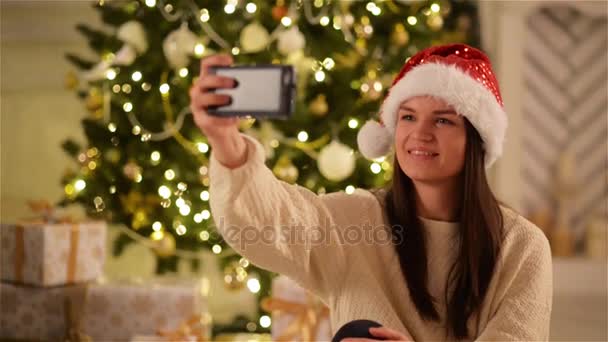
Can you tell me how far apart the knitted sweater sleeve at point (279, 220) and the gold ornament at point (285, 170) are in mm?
1258

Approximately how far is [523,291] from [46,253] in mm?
1825

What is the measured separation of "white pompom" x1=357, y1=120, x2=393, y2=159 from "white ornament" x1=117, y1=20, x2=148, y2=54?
5.05 ft

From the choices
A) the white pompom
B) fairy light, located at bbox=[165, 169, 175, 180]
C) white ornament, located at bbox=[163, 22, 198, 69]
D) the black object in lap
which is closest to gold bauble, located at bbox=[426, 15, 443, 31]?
white ornament, located at bbox=[163, 22, 198, 69]

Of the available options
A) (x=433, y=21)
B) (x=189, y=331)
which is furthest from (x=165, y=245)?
(x=433, y=21)

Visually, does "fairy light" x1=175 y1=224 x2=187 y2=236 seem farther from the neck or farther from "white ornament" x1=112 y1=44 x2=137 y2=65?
the neck

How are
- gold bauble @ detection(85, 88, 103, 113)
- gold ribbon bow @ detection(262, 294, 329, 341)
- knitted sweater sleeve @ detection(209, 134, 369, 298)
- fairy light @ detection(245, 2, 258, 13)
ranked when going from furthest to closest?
gold bauble @ detection(85, 88, 103, 113) < fairy light @ detection(245, 2, 258, 13) < gold ribbon bow @ detection(262, 294, 329, 341) < knitted sweater sleeve @ detection(209, 134, 369, 298)

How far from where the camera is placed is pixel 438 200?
59.7 inches

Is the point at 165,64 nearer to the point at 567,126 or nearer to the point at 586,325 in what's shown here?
the point at 586,325

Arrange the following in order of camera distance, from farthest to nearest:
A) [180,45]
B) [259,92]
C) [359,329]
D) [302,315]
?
[180,45]
[302,315]
[359,329]
[259,92]

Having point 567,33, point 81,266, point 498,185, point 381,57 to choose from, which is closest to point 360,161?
point 381,57

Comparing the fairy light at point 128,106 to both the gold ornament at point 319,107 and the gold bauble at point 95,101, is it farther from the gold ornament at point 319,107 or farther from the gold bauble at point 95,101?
the gold ornament at point 319,107

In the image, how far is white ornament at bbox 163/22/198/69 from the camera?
9.29ft

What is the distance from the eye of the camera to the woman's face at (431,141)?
4.76 feet

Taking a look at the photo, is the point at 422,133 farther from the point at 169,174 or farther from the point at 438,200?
the point at 169,174
